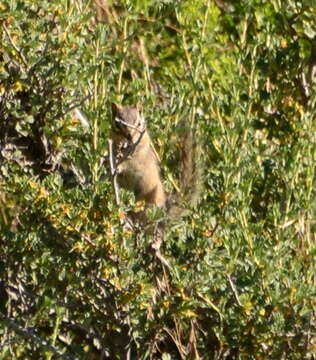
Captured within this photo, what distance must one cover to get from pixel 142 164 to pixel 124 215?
0.72m

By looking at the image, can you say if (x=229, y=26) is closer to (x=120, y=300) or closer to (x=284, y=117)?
(x=284, y=117)

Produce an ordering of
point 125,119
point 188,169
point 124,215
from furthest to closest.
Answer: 1. point 125,119
2. point 188,169
3. point 124,215

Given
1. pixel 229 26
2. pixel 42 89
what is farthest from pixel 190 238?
pixel 229 26

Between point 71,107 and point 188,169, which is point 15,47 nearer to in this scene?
point 71,107

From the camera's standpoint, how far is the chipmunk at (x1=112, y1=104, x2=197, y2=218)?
360 cm

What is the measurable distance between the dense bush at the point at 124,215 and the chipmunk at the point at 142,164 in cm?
6

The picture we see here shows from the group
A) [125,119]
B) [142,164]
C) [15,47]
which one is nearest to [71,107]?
[15,47]

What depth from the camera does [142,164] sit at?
4.03 m

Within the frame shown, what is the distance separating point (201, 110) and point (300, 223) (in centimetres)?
58

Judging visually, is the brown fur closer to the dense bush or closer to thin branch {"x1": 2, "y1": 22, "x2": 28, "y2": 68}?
the dense bush

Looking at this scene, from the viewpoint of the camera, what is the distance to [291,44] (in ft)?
13.6

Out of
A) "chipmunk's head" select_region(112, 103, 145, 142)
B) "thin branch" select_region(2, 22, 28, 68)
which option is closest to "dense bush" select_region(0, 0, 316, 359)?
"thin branch" select_region(2, 22, 28, 68)

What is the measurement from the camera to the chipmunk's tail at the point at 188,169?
358 cm

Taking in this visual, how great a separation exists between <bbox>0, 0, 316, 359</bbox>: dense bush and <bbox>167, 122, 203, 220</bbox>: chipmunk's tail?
0.10 ft
